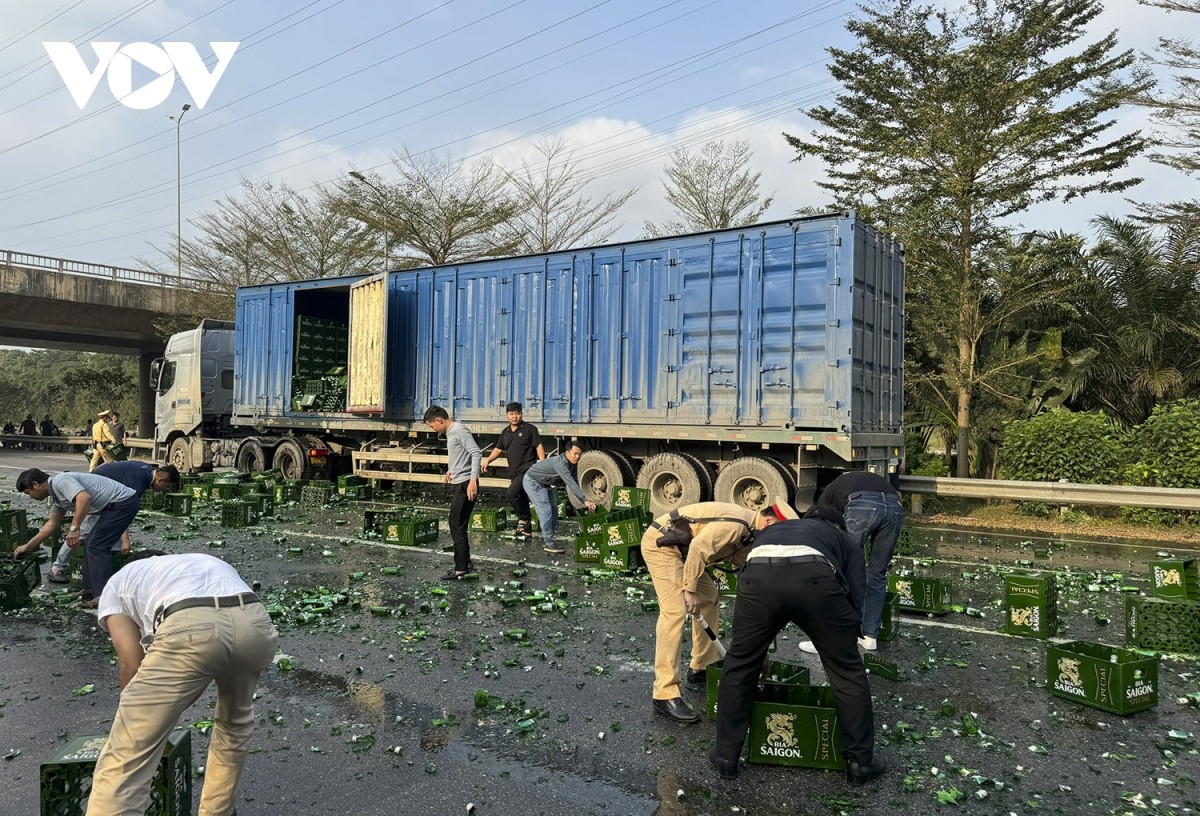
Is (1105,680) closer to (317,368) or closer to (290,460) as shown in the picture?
(290,460)

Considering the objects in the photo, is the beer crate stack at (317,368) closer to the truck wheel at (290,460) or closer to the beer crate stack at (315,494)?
the truck wheel at (290,460)

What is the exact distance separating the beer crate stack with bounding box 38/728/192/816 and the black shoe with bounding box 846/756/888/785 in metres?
3.01

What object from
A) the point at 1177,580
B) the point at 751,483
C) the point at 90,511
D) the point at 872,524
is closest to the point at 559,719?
the point at 872,524

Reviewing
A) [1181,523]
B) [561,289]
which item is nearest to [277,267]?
[561,289]

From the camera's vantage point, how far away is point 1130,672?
5164mm

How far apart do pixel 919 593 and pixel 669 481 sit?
591 centimetres

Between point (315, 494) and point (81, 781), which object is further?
point (315, 494)

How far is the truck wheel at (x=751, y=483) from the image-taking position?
1202 centimetres

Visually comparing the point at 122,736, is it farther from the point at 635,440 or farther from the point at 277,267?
the point at 277,267

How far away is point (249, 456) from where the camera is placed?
61.6ft

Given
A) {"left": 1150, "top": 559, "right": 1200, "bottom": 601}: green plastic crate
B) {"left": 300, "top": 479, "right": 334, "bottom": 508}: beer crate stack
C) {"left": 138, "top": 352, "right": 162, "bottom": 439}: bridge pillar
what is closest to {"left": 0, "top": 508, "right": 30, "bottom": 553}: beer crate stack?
{"left": 300, "top": 479, "right": 334, "bottom": 508}: beer crate stack

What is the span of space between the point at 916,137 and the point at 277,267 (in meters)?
23.7

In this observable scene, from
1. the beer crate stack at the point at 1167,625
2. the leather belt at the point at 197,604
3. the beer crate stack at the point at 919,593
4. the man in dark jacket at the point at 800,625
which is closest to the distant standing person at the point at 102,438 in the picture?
the beer crate stack at the point at 919,593

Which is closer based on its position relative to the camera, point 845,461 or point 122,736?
point 122,736
